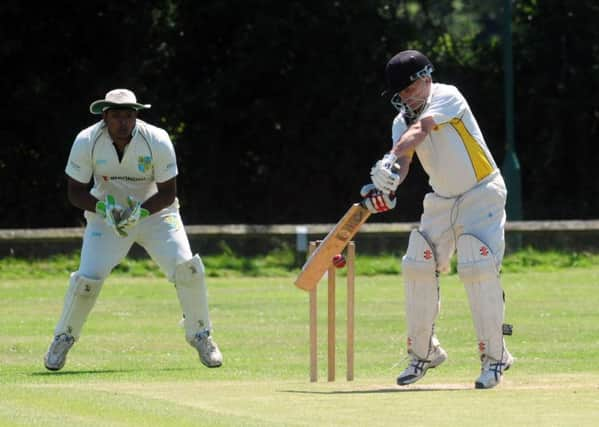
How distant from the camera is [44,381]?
8203mm

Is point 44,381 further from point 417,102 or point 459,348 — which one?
point 459,348

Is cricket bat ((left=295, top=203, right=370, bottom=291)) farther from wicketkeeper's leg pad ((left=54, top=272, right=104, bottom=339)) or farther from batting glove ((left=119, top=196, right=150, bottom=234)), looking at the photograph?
wicketkeeper's leg pad ((left=54, top=272, right=104, bottom=339))

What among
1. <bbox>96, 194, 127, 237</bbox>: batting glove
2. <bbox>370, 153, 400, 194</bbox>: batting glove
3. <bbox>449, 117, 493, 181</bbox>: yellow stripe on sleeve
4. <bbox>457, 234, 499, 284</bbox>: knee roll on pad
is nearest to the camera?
<bbox>370, 153, 400, 194</bbox>: batting glove

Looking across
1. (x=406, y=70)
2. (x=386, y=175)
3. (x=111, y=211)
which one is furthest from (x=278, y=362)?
(x=406, y=70)

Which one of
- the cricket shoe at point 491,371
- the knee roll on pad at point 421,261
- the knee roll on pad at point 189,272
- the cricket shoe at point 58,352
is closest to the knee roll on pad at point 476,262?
the knee roll on pad at point 421,261

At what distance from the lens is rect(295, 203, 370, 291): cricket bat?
24.3 feet

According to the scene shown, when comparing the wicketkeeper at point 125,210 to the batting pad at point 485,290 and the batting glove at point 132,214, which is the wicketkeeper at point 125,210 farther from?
the batting pad at point 485,290

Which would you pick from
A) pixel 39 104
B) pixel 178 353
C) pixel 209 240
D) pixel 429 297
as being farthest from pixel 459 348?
pixel 39 104

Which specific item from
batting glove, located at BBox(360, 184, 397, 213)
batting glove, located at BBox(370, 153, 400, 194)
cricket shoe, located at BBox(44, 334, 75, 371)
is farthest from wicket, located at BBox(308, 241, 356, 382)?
cricket shoe, located at BBox(44, 334, 75, 371)

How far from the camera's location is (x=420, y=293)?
755cm

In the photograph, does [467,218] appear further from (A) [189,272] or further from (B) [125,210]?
(B) [125,210]

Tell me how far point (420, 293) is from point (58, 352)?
2313mm

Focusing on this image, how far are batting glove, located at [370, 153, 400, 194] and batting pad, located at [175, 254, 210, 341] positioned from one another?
6.19 feet

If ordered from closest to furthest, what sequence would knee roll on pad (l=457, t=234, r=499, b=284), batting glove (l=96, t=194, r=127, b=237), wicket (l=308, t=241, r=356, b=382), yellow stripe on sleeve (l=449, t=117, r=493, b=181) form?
knee roll on pad (l=457, t=234, r=499, b=284)
yellow stripe on sleeve (l=449, t=117, r=493, b=181)
wicket (l=308, t=241, r=356, b=382)
batting glove (l=96, t=194, r=127, b=237)
